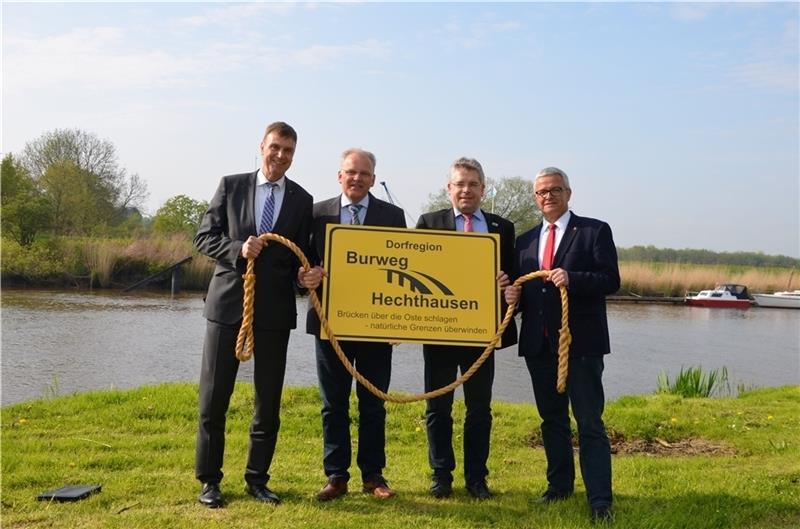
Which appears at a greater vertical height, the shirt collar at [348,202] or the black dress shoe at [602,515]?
the shirt collar at [348,202]

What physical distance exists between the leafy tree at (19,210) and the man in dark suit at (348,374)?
35604 mm

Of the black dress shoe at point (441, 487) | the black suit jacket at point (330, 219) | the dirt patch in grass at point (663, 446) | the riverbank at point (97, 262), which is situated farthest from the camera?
the riverbank at point (97, 262)

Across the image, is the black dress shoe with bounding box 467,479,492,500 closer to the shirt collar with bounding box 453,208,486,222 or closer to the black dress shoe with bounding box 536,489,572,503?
the black dress shoe with bounding box 536,489,572,503

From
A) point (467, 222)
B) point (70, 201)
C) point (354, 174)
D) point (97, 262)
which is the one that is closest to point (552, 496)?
point (467, 222)

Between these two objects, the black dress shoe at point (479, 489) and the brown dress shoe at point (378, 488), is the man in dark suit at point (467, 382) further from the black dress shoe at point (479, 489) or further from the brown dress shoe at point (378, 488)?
the brown dress shoe at point (378, 488)

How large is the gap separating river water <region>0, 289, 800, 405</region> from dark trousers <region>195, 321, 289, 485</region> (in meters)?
8.19

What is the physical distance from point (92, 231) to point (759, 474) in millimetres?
39994

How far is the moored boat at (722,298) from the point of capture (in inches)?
1820

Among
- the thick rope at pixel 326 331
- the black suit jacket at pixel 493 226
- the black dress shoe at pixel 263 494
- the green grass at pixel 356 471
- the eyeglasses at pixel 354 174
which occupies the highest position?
the eyeglasses at pixel 354 174

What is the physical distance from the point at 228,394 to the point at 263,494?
0.77m

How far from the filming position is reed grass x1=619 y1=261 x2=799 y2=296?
49094 mm

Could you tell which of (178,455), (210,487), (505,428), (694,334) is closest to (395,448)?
(505,428)

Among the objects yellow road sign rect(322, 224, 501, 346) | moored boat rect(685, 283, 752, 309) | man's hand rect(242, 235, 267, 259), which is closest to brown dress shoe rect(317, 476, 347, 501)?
yellow road sign rect(322, 224, 501, 346)

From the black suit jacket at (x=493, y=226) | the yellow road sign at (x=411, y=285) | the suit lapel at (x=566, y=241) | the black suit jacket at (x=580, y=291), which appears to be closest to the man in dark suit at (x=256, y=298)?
the yellow road sign at (x=411, y=285)
